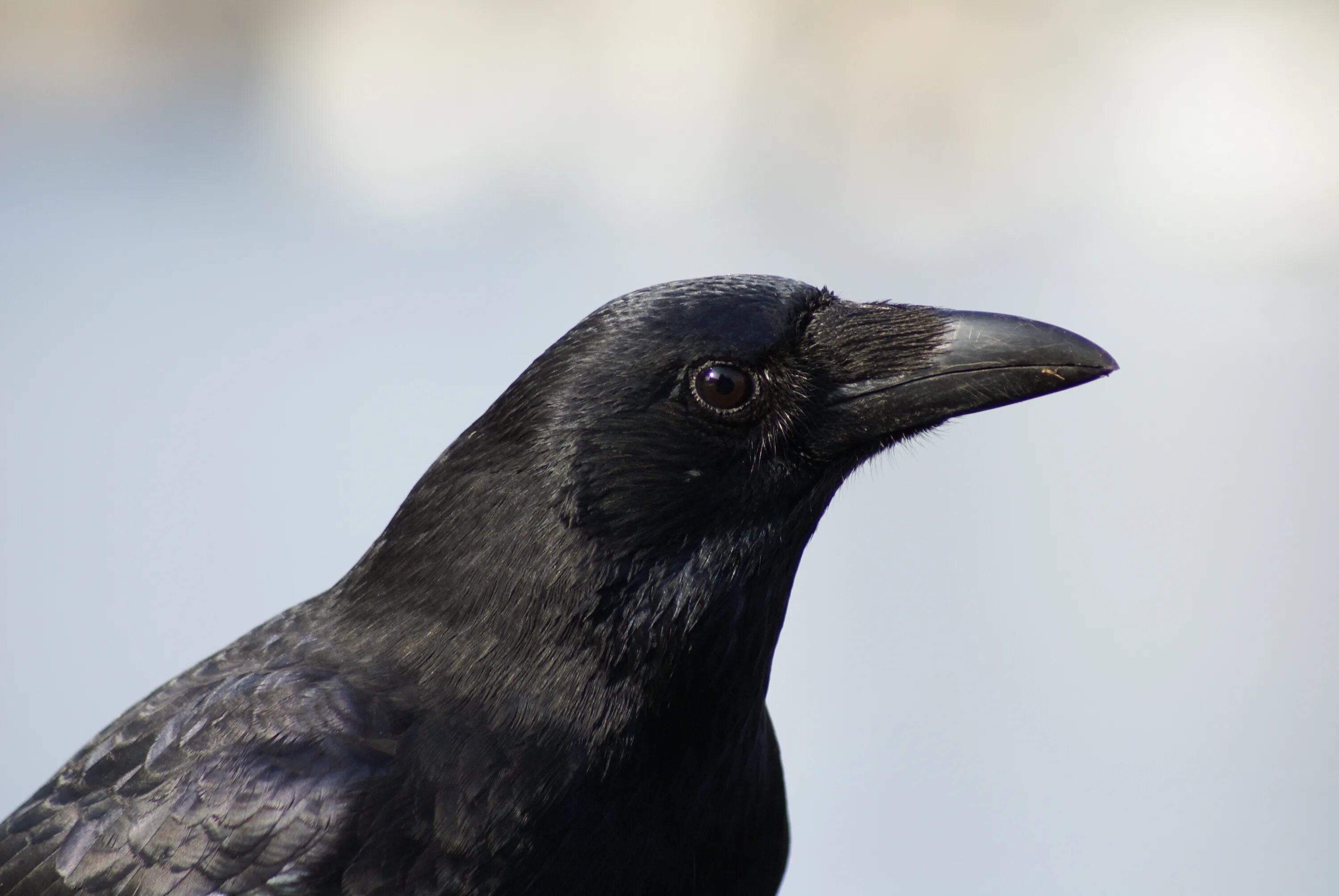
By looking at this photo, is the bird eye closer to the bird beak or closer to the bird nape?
the bird nape

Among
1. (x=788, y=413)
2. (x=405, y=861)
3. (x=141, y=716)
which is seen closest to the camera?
(x=405, y=861)

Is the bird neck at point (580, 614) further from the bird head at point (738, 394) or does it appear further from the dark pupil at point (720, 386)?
the dark pupil at point (720, 386)

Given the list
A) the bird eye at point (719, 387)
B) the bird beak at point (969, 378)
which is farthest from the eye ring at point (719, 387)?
the bird beak at point (969, 378)

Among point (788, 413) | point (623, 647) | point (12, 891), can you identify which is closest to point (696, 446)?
point (788, 413)

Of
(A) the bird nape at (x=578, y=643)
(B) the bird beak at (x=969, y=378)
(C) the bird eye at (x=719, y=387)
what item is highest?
(B) the bird beak at (x=969, y=378)

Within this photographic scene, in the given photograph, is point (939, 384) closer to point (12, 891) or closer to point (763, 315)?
point (763, 315)

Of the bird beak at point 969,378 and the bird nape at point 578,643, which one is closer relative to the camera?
the bird nape at point 578,643

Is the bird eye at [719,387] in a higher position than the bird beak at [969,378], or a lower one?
lower
